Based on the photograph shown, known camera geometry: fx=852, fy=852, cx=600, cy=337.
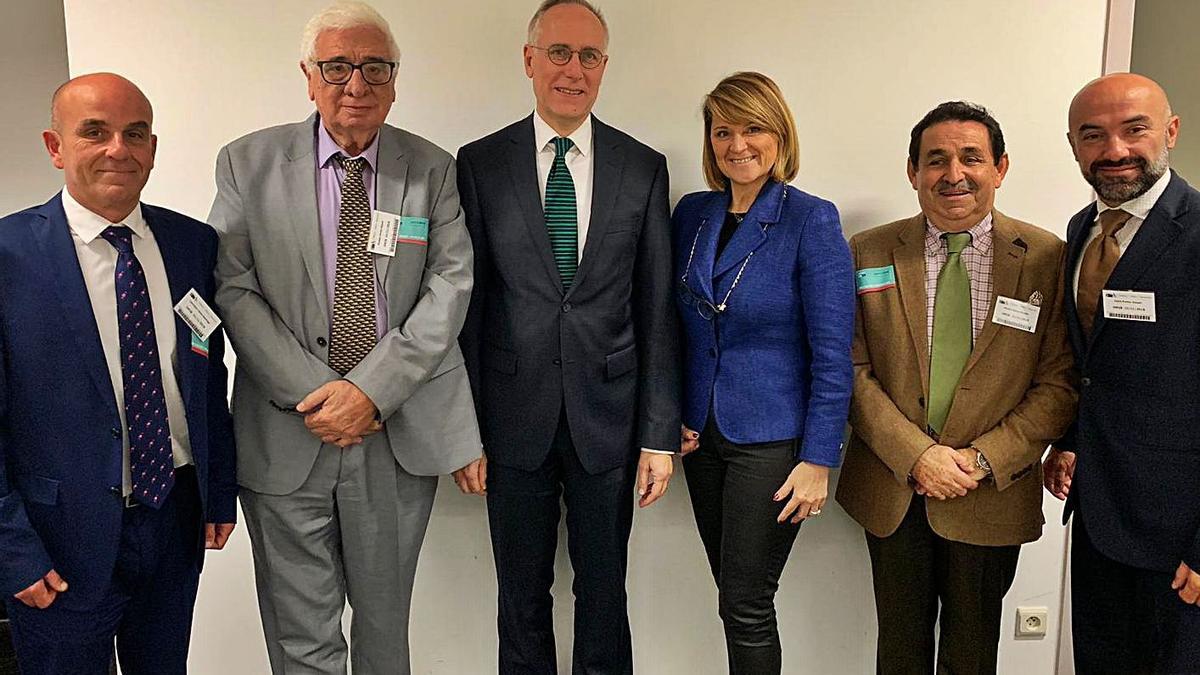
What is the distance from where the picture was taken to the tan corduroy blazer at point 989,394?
215 cm

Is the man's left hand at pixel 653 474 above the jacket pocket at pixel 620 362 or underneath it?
underneath

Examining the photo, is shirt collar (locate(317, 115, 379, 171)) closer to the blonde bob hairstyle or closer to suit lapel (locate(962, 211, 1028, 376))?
the blonde bob hairstyle

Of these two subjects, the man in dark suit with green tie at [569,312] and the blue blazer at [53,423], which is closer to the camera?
the blue blazer at [53,423]

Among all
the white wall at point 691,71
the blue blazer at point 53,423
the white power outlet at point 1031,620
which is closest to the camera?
the blue blazer at point 53,423

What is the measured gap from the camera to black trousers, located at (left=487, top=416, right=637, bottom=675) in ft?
7.61

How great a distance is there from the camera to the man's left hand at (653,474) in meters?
2.28

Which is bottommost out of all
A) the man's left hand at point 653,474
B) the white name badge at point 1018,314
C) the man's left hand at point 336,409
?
the man's left hand at point 653,474

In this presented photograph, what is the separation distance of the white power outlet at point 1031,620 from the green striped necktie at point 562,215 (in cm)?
191

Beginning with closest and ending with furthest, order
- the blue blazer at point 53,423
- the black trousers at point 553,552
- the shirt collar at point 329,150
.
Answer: the blue blazer at point 53,423
the shirt collar at point 329,150
the black trousers at point 553,552

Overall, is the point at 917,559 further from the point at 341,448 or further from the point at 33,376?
the point at 33,376

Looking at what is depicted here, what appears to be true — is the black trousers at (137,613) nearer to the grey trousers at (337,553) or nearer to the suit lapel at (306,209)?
the grey trousers at (337,553)

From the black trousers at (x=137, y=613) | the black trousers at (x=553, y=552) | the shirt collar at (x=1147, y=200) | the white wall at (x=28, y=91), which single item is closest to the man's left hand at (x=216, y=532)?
the black trousers at (x=137, y=613)

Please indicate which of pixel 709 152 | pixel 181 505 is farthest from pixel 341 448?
pixel 709 152

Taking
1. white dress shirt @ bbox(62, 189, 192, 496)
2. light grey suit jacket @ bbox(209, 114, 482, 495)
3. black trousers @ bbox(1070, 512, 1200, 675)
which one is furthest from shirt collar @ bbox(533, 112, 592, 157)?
black trousers @ bbox(1070, 512, 1200, 675)
